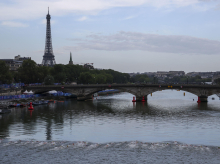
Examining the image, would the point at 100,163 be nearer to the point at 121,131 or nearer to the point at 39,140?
the point at 39,140

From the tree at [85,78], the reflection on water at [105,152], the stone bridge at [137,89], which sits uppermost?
the tree at [85,78]

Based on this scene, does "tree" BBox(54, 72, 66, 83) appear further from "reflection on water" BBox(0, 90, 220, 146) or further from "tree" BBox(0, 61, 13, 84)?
"reflection on water" BBox(0, 90, 220, 146)

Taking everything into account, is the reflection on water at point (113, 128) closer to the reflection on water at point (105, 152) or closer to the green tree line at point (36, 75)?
the reflection on water at point (105, 152)

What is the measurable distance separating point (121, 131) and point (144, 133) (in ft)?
11.8

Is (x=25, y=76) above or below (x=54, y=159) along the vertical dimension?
above

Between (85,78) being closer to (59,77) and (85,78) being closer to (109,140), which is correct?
(59,77)

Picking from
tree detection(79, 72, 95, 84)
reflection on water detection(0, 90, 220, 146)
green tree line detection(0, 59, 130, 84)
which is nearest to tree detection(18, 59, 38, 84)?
green tree line detection(0, 59, 130, 84)

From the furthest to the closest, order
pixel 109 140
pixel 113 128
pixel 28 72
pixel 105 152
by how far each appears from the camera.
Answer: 1. pixel 28 72
2. pixel 113 128
3. pixel 109 140
4. pixel 105 152

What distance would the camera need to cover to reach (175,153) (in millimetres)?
32469

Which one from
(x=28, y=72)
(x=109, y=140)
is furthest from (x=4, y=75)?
(x=109, y=140)

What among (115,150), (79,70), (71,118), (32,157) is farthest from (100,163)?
(79,70)

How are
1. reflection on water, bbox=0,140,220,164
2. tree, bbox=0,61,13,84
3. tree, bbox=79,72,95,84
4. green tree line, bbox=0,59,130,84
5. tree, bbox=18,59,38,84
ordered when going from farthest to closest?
tree, bbox=79,72,95,84 → tree, bbox=18,59,38,84 → green tree line, bbox=0,59,130,84 → tree, bbox=0,61,13,84 → reflection on water, bbox=0,140,220,164

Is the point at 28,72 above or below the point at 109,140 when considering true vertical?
above

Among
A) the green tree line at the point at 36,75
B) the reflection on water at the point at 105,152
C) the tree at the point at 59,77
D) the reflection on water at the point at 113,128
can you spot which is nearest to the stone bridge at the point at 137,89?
the green tree line at the point at 36,75
